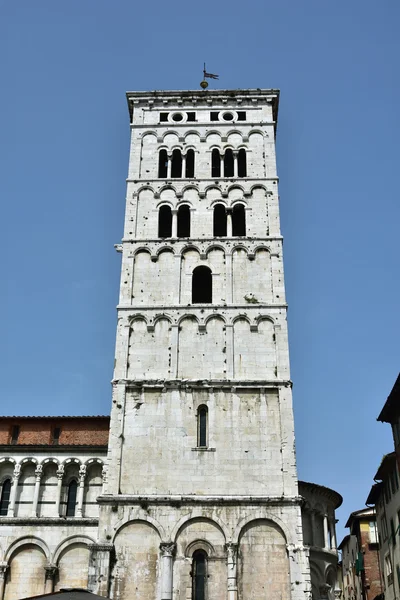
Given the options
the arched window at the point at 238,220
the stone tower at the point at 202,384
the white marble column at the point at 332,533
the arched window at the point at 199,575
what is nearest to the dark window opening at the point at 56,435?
the stone tower at the point at 202,384

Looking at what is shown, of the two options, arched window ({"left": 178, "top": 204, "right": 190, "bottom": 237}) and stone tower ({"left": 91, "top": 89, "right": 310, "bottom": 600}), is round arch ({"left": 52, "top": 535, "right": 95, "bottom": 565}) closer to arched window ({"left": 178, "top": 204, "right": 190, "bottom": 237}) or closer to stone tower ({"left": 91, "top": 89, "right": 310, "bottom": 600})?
stone tower ({"left": 91, "top": 89, "right": 310, "bottom": 600})

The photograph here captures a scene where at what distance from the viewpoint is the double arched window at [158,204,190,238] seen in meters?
30.3

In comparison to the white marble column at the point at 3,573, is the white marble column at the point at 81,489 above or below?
above

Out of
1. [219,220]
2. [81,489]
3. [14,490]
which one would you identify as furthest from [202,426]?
[14,490]

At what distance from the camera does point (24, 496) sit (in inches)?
1275

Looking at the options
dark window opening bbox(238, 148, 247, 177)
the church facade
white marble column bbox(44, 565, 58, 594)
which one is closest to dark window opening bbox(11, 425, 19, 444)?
the church facade

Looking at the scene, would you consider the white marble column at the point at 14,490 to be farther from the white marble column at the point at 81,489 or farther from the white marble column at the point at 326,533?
the white marble column at the point at 326,533

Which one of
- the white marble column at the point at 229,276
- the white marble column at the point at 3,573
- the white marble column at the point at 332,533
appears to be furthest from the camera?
the white marble column at the point at 332,533

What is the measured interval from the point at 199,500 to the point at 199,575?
2330mm

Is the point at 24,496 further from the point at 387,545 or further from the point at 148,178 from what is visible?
the point at 387,545

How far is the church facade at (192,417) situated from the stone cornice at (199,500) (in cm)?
5

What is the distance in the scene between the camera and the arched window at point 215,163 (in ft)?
106

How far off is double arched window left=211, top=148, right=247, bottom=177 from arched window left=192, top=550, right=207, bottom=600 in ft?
55.2

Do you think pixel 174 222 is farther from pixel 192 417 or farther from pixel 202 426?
pixel 202 426
